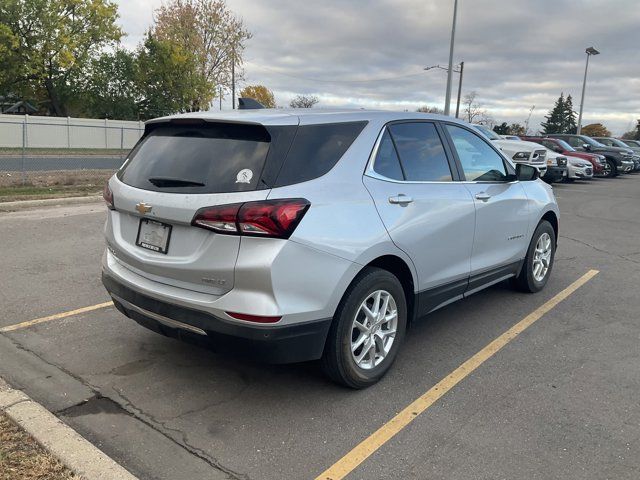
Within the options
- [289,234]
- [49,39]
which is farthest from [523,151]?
[49,39]

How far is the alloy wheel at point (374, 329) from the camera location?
3.48m

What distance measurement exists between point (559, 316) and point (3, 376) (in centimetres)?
459

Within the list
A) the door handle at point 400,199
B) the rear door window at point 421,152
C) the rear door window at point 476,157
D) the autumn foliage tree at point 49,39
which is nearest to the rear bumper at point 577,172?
the rear door window at point 476,157

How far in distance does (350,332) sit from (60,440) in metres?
1.68

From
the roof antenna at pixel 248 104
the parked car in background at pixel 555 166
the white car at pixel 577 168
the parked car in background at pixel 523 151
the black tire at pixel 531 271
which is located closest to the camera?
the roof antenna at pixel 248 104

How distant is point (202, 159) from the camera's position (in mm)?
3252

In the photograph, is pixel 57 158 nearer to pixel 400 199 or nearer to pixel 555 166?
pixel 555 166

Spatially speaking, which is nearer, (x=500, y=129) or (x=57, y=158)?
(x=57, y=158)

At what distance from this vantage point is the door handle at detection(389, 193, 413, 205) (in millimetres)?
3588

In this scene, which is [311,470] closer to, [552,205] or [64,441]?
[64,441]

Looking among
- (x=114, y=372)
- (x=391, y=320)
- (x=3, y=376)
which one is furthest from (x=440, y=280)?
(x=3, y=376)

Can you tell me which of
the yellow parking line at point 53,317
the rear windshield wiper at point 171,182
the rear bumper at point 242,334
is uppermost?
the rear windshield wiper at point 171,182

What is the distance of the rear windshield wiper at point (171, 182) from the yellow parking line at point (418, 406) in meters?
1.69

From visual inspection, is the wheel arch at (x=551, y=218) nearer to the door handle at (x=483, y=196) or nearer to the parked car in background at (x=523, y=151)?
the door handle at (x=483, y=196)
